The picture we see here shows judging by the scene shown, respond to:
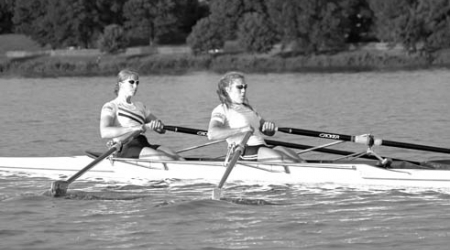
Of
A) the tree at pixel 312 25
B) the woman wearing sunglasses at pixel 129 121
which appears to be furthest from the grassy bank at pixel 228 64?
the woman wearing sunglasses at pixel 129 121

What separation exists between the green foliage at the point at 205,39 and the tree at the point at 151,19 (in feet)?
39.4

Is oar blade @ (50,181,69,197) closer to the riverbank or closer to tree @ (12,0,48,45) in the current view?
the riverbank

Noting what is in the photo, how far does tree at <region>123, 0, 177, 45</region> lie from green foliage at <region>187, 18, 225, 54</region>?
12.0m

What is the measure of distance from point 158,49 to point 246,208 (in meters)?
83.4

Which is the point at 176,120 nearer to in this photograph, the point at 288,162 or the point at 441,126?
the point at 441,126

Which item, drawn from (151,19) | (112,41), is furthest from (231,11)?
(112,41)

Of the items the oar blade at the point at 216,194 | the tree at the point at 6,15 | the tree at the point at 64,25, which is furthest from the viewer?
the tree at the point at 6,15

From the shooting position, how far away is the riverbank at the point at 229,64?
72.1 metres

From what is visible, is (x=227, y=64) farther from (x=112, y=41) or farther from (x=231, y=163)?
(x=231, y=163)

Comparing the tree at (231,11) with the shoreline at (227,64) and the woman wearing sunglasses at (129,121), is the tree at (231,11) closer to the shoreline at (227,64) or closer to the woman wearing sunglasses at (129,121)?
the shoreline at (227,64)

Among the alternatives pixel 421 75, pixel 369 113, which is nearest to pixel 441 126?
pixel 369 113

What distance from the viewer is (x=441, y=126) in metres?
24.8

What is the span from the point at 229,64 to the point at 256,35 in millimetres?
7123

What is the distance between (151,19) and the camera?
104 meters
